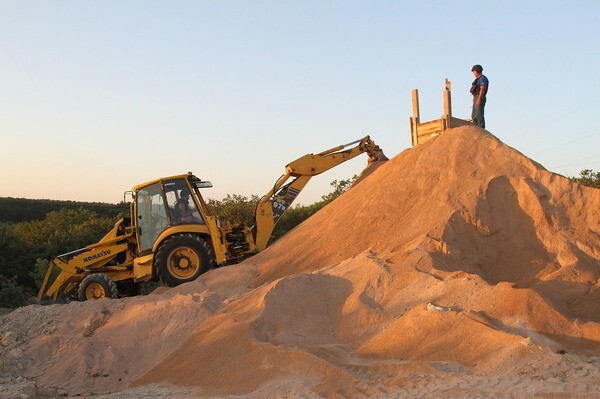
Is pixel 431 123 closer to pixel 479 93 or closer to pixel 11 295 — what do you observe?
pixel 479 93

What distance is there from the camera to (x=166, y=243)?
44.2 feet

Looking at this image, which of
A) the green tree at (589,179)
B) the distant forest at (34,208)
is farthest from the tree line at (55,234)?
the distant forest at (34,208)

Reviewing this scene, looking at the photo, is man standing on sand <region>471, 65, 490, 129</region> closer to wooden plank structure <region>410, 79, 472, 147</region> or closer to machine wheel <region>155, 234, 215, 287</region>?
wooden plank structure <region>410, 79, 472, 147</region>

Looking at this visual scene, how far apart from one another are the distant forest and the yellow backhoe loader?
119ft

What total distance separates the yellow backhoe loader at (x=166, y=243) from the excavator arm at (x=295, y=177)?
0.02 m

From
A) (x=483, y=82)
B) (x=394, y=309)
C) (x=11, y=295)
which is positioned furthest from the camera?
(x=11, y=295)

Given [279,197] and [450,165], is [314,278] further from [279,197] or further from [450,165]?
[279,197]

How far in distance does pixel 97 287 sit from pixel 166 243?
181 cm

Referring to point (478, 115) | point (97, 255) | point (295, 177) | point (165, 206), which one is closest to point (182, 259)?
point (165, 206)

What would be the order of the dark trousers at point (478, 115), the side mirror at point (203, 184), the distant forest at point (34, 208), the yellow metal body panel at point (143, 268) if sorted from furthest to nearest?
the distant forest at point (34, 208) → the side mirror at point (203, 184) → the dark trousers at point (478, 115) → the yellow metal body panel at point (143, 268)

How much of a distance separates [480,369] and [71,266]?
32.1ft

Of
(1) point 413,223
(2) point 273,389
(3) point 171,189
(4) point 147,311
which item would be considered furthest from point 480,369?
(3) point 171,189

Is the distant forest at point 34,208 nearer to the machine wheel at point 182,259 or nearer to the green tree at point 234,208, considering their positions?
the green tree at point 234,208

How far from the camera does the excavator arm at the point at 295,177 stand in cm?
1473
